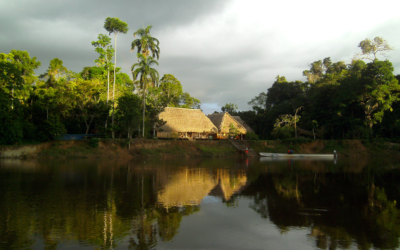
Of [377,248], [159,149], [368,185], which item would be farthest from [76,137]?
[377,248]

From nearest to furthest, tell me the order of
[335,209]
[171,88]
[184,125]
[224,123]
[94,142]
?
[335,209] → [94,142] → [184,125] → [224,123] → [171,88]

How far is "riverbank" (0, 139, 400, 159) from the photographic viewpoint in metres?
25.4

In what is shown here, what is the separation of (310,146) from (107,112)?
971 inches

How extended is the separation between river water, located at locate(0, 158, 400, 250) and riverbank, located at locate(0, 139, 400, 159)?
1479 cm

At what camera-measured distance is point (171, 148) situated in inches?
1179

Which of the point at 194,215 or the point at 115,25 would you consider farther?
the point at 115,25

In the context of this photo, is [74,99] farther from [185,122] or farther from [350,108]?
[350,108]

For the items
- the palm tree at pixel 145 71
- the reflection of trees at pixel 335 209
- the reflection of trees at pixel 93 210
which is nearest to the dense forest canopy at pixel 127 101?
the palm tree at pixel 145 71

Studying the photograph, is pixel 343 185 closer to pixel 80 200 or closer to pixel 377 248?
pixel 377 248

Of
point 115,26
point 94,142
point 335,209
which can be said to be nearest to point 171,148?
point 94,142

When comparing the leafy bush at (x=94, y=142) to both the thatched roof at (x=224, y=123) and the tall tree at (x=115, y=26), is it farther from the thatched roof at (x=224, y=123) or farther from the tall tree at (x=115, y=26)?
the thatched roof at (x=224, y=123)

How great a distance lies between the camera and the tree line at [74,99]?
25.7m

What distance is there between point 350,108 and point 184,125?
23207 mm

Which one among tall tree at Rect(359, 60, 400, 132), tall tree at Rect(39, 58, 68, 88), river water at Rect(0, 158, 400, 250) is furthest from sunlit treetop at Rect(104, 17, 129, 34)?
tall tree at Rect(359, 60, 400, 132)
